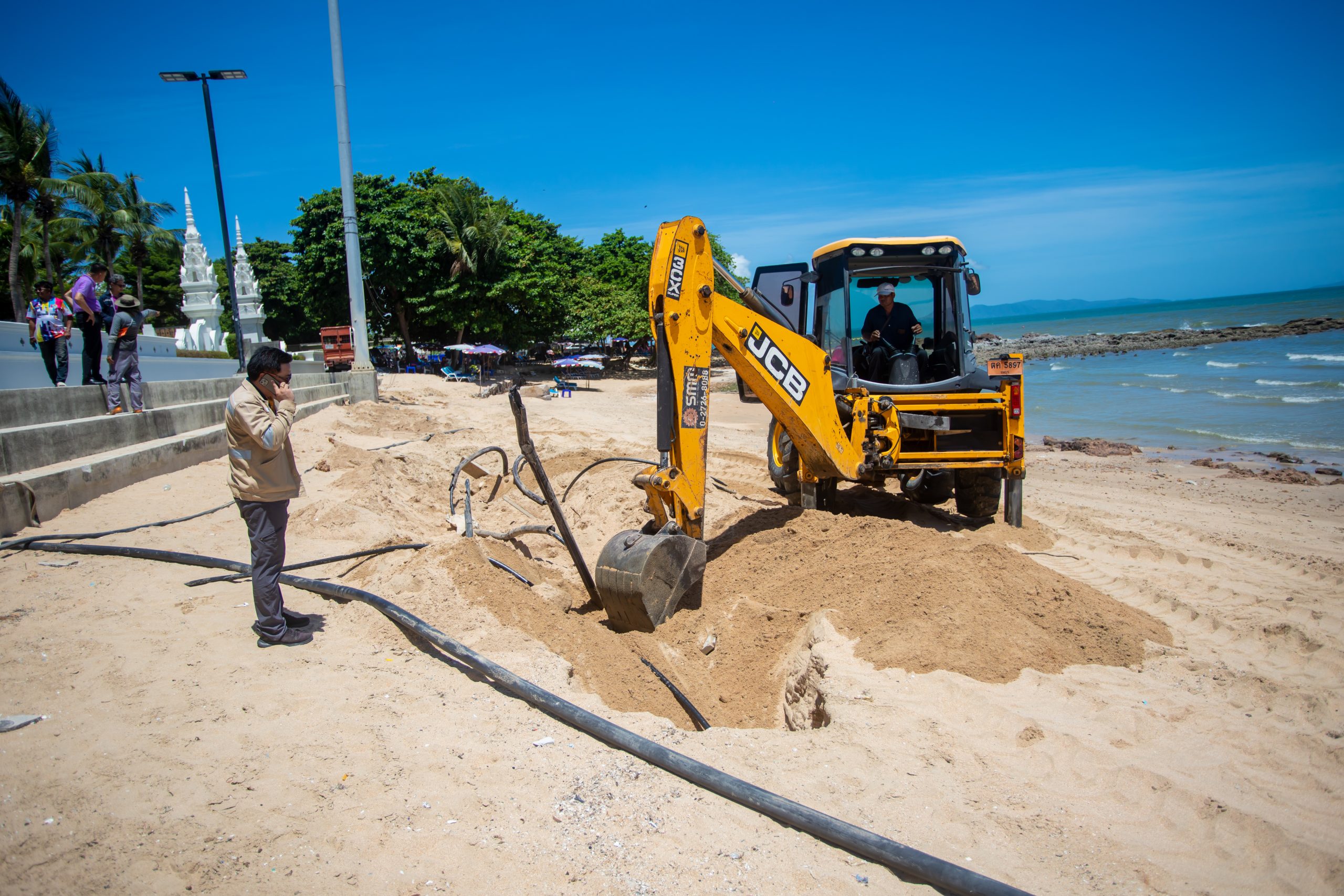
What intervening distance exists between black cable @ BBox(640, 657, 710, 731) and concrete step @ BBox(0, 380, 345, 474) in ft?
19.3

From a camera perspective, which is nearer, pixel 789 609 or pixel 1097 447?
pixel 789 609

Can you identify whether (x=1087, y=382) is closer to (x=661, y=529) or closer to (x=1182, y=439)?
(x=1182, y=439)

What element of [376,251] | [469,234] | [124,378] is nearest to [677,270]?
[124,378]

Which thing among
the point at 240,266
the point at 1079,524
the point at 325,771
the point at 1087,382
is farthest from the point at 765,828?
the point at 240,266

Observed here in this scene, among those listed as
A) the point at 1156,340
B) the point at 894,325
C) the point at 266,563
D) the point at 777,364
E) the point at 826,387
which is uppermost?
the point at 894,325

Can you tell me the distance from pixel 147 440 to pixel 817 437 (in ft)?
25.2

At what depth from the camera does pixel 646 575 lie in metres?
4.79

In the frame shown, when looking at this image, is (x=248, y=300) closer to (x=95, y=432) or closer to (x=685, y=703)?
(x=95, y=432)

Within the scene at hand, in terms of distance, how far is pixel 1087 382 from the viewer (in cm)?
2861

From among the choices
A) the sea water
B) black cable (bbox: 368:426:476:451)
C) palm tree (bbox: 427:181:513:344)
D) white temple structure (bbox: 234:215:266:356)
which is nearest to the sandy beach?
black cable (bbox: 368:426:476:451)

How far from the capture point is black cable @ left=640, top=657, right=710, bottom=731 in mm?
4027

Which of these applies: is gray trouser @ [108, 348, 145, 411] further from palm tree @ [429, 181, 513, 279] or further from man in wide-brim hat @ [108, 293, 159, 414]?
palm tree @ [429, 181, 513, 279]

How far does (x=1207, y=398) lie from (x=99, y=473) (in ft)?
84.1

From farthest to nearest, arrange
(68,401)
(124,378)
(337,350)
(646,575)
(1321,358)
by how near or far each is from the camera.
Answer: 1. (337,350)
2. (1321,358)
3. (124,378)
4. (68,401)
5. (646,575)
